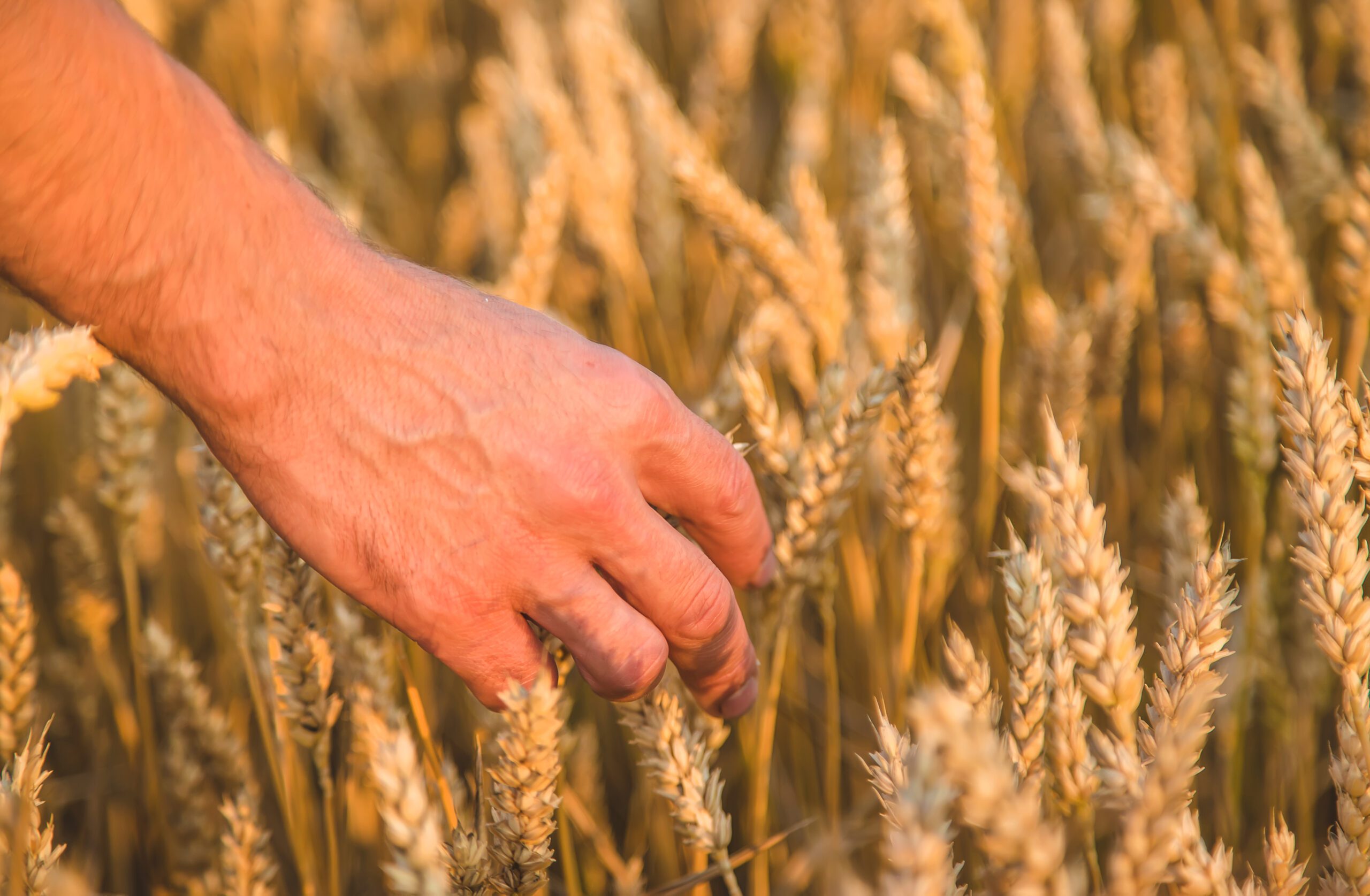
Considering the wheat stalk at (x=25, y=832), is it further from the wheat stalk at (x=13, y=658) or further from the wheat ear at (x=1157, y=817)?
the wheat ear at (x=1157, y=817)

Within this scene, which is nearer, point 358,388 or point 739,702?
point 358,388

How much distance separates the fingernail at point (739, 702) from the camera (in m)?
0.66

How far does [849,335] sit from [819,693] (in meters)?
0.48

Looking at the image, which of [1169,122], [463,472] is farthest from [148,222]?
[1169,122]

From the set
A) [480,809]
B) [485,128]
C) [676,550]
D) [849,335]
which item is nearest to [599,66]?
[485,128]

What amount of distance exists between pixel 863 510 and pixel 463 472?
21.8 inches

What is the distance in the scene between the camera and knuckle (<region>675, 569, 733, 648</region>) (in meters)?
0.59

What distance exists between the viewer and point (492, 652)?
0.57 m

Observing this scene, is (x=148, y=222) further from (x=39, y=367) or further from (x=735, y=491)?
(x=735, y=491)

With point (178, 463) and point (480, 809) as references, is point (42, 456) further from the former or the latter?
point (480, 809)

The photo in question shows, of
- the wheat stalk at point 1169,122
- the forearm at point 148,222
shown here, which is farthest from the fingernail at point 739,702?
the wheat stalk at point 1169,122

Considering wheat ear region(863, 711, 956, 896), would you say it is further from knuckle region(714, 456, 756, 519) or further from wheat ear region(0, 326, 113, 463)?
wheat ear region(0, 326, 113, 463)

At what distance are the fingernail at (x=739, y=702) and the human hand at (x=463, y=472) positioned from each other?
4.0 inches

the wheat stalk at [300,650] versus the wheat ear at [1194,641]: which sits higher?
the wheat ear at [1194,641]
